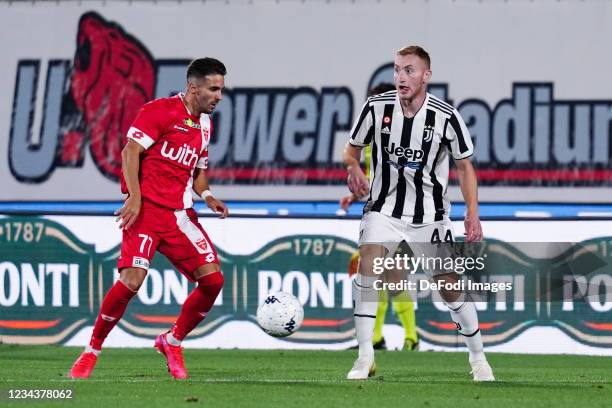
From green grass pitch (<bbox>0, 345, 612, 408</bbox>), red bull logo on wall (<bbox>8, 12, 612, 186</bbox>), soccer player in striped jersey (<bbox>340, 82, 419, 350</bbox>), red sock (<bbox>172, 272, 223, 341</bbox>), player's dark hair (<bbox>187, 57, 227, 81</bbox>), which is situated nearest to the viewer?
green grass pitch (<bbox>0, 345, 612, 408</bbox>)

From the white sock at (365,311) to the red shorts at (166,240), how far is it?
0.90 metres

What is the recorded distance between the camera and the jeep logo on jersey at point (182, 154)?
8.36 m

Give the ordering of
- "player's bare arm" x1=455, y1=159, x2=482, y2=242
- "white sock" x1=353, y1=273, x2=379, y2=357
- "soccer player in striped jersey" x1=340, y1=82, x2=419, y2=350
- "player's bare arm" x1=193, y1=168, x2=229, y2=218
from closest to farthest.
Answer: "player's bare arm" x1=455, y1=159, x2=482, y2=242 < "white sock" x1=353, y1=273, x2=379, y2=357 < "player's bare arm" x1=193, y1=168, x2=229, y2=218 < "soccer player in striped jersey" x1=340, y1=82, x2=419, y2=350

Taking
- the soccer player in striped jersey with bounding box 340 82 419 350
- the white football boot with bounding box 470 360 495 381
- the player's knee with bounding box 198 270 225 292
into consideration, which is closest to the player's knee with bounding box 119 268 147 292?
the player's knee with bounding box 198 270 225 292

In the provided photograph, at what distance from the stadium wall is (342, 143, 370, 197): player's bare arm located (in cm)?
749

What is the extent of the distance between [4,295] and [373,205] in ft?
15.6

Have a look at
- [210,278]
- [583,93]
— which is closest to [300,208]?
[583,93]

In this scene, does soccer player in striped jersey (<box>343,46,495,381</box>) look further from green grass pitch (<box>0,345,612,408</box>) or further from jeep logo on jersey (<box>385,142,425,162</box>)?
green grass pitch (<box>0,345,612,408</box>)

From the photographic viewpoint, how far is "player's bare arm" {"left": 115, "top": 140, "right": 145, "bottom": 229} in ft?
26.7

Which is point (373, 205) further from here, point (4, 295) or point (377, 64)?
point (377, 64)

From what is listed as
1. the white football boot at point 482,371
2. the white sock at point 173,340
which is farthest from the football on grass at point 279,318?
the white football boot at point 482,371

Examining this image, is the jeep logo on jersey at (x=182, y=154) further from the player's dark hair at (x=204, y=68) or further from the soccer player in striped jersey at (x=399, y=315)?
the soccer player in striped jersey at (x=399, y=315)

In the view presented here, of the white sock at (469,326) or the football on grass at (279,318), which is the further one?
the football on grass at (279,318)

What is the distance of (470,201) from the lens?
8203 mm
